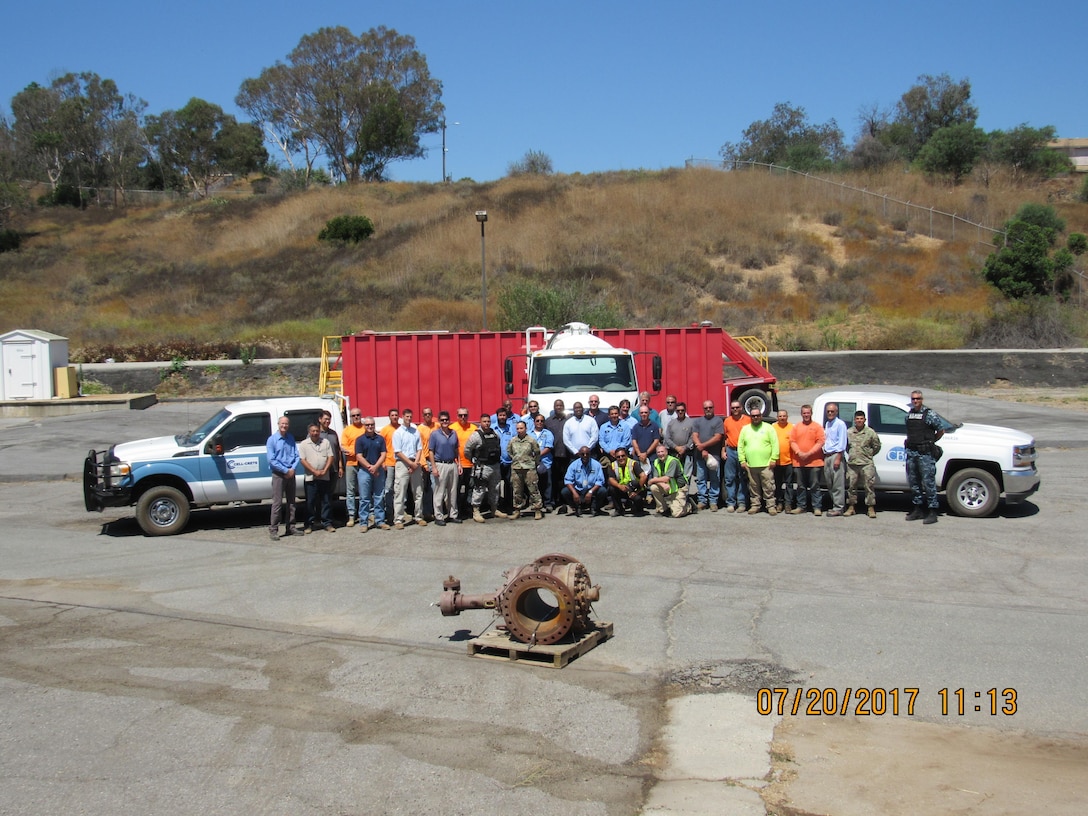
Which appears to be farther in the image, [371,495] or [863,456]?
[371,495]

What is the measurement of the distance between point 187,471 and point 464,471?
4.05 m

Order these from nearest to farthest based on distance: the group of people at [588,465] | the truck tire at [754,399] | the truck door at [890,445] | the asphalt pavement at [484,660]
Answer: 1. the asphalt pavement at [484,660]
2. the group of people at [588,465]
3. the truck door at [890,445]
4. the truck tire at [754,399]

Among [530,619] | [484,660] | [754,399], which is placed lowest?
[484,660]

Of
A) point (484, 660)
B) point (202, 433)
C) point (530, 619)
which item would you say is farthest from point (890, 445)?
point (202, 433)

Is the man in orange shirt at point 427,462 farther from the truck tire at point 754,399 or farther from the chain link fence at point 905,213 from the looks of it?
the chain link fence at point 905,213

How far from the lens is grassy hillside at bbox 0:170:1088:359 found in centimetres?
4097

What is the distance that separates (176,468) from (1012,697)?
11194 millimetres

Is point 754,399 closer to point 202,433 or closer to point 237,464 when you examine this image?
point 237,464

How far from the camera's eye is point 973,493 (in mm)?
13414

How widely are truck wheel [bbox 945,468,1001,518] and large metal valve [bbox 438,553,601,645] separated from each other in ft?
25.1

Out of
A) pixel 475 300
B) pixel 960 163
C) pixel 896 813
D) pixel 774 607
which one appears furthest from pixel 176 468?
pixel 960 163

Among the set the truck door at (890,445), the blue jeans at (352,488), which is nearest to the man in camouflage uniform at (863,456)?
the truck door at (890,445)

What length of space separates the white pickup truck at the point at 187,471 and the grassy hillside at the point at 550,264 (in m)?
21.4

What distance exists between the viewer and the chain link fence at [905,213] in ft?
166
